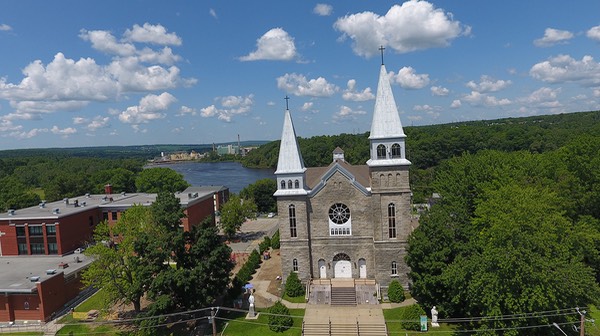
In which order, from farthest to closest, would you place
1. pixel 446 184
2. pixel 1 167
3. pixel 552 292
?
pixel 1 167, pixel 446 184, pixel 552 292

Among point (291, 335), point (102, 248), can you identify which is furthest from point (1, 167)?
point (291, 335)

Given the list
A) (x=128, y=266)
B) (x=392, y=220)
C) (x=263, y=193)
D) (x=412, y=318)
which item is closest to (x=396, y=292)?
(x=412, y=318)

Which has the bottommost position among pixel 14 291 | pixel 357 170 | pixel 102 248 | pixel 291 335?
pixel 291 335

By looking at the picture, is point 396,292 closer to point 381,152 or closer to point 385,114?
point 381,152

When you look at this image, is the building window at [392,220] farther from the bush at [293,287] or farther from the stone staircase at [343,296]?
the bush at [293,287]

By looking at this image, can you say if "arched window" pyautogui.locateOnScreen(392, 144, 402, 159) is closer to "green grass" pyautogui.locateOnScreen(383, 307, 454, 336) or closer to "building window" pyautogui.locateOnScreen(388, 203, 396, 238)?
"building window" pyautogui.locateOnScreen(388, 203, 396, 238)

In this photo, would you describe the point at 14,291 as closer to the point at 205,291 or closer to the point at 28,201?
the point at 205,291

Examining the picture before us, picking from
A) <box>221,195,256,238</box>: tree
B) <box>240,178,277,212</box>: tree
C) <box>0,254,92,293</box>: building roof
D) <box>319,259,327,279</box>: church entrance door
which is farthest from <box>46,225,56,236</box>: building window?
<box>240,178,277,212</box>: tree
